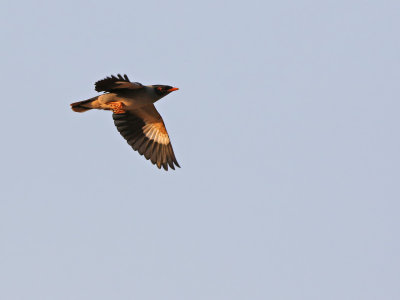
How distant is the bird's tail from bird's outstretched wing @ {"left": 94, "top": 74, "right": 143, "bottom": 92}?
87cm

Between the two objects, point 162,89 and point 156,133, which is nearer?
point 162,89

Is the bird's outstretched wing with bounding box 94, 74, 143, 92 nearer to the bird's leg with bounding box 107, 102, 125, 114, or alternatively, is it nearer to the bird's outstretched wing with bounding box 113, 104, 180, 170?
the bird's leg with bounding box 107, 102, 125, 114

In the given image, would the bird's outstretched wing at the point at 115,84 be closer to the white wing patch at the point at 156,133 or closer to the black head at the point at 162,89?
the black head at the point at 162,89

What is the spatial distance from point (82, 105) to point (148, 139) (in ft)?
7.10

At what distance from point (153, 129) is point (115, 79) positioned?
3.35 m

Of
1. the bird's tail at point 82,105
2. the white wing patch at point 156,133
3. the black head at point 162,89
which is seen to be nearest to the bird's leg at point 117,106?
the bird's tail at point 82,105

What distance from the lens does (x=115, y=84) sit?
56.5ft

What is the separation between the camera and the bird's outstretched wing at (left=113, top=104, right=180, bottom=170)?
65.3ft

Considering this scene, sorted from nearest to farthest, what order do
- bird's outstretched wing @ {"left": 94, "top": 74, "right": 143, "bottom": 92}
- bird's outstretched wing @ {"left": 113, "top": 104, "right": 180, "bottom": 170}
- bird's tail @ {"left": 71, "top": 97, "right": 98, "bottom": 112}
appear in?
1. bird's outstretched wing @ {"left": 94, "top": 74, "right": 143, "bottom": 92}
2. bird's tail @ {"left": 71, "top": 97, "right": 98, "bottom": 112}
3. bird's outstretched wing @ {"left": 113, "top": 104, "right": 180, "bottom": 170}

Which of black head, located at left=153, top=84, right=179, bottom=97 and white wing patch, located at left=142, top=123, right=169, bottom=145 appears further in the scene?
white wing patch, located at left=142, top=123, right=169, bottom=145

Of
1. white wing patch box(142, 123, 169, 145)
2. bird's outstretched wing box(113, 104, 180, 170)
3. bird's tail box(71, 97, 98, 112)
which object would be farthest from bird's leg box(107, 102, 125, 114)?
white wing patch box(142, 123, 169, 145)

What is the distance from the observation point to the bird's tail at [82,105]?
722 inches

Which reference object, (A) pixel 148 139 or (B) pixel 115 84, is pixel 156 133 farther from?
(B) pixel 115 84

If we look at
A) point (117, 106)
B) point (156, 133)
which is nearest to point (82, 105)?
point (117, 106)
